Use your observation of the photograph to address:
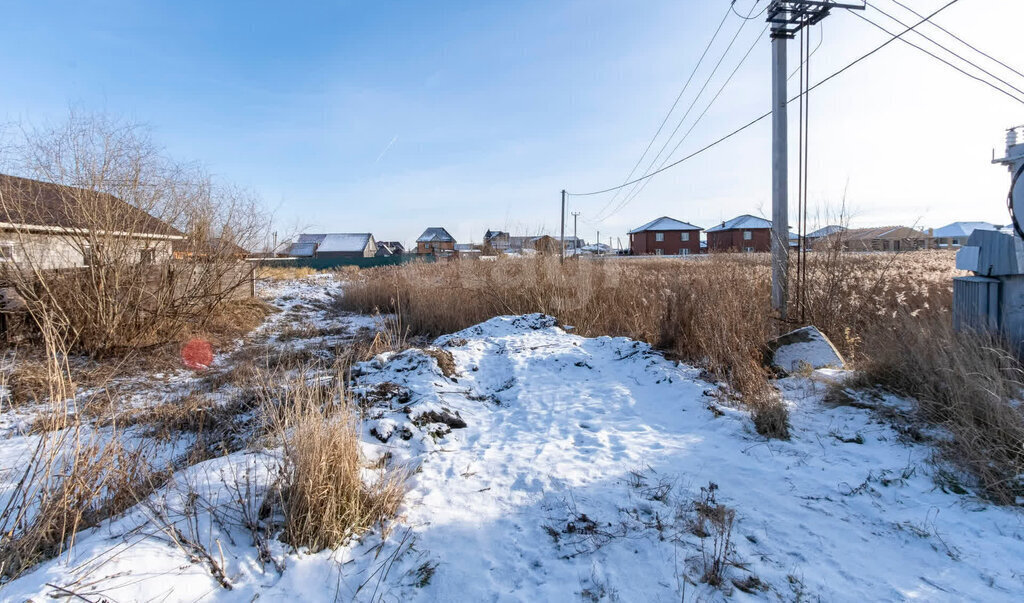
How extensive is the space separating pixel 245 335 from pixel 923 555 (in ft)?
36.7

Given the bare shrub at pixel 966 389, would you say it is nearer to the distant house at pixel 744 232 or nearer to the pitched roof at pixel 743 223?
the distant house at pixel 744 232

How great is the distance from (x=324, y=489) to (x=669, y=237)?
188 ft

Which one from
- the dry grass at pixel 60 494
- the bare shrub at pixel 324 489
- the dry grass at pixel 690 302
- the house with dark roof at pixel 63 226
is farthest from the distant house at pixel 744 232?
the dry grass at pixel 60 494

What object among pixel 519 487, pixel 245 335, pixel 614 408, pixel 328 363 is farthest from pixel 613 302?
pixel 245 335

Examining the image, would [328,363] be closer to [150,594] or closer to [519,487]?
[519,487]

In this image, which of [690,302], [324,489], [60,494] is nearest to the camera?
[60,494]

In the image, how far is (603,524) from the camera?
248cm

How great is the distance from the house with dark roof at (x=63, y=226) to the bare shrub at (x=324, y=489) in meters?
7.18

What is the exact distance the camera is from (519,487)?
2967 mm

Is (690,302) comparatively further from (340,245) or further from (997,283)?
(340,245)

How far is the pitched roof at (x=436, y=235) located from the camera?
67963mm

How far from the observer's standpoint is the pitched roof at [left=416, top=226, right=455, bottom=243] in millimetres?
67963

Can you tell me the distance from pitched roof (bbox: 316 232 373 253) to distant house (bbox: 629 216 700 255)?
37.3 m

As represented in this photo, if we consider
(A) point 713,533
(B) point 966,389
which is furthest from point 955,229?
(A) point 713,533
